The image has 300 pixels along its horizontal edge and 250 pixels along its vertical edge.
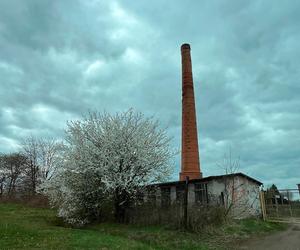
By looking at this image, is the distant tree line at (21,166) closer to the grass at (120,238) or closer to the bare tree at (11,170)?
the bare tree at (11,170)

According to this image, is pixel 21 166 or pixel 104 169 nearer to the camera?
pixel 104 169

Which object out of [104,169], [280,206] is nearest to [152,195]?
[104,169]

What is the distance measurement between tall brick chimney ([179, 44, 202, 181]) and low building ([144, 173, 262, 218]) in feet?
13.7

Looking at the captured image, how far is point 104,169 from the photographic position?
17.8 meters

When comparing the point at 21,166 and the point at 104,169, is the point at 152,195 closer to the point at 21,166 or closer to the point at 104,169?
the point at 104,169

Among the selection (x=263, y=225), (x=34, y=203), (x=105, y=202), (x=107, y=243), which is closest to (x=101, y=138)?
(x=105, y=202)

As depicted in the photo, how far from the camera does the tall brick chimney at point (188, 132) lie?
2891 cm

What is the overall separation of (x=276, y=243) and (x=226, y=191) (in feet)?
27.7

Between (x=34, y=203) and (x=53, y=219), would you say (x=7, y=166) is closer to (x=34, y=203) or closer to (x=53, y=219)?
(x=34, y=203)

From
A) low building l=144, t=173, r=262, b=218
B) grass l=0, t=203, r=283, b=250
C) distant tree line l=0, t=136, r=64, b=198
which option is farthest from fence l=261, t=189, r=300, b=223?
→ distant tree line l=0, t=136, r=64, b=198

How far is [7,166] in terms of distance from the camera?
4594 centimetres

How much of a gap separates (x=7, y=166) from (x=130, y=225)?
34.3 meters

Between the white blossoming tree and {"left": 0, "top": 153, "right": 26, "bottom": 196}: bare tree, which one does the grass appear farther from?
{"left": 0, "top": 153, "right": 26, "bottom": 196}: bare tree

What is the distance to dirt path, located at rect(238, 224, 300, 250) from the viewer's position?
12516 millimetres
